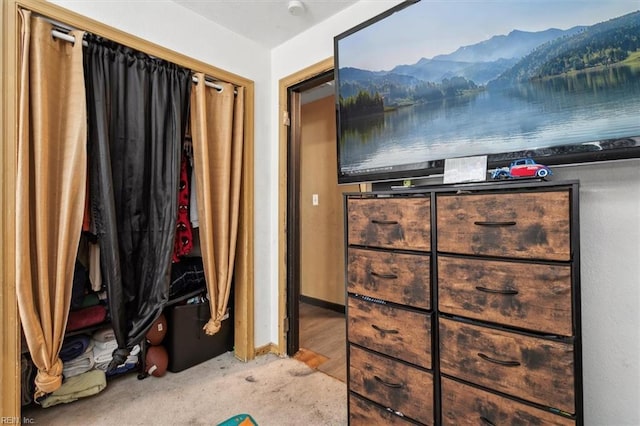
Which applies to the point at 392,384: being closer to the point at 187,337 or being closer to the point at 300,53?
the point at 187,337

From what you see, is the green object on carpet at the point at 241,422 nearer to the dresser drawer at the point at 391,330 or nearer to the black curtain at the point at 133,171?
the dresser drawer at the point at 391,330

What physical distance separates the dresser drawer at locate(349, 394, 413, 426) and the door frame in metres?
1.05

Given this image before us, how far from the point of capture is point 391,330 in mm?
1273

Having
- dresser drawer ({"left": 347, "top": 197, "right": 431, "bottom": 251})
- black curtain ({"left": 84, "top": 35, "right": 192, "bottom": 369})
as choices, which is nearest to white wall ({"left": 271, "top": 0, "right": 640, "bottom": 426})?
dresser drawer ({"left": 347, "top": 197, "right": 431, "bottom": 251})

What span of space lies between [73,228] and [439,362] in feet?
6.14

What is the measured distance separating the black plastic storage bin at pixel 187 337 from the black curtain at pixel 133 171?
264 mm

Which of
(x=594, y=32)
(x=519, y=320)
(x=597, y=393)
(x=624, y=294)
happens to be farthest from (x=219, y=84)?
(x=597, y=393)

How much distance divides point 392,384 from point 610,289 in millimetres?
935

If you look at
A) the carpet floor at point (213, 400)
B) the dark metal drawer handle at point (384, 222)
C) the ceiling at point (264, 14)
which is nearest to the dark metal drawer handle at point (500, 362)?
the dark metal drawer handle at point (384, 222)

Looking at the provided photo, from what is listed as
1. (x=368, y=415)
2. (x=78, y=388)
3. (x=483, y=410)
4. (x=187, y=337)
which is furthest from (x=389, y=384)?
(x=78, y=388)

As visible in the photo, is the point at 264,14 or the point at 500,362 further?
the point at 264,14

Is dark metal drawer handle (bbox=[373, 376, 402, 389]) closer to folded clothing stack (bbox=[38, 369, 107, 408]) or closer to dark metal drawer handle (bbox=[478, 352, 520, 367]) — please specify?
dark metal drawer handle (bbox=[478, 352, 520, 367])

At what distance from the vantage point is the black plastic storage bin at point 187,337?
6.82 ft

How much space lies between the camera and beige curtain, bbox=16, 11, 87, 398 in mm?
1424
